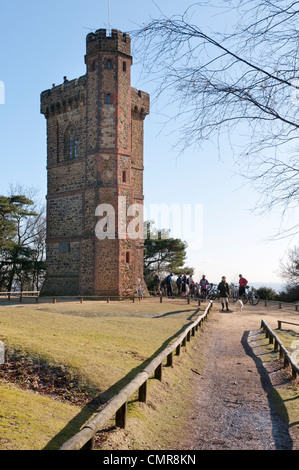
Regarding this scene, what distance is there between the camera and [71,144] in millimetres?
29641

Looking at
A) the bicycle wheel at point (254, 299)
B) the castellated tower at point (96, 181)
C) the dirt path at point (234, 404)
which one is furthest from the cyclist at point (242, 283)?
the dirt path at point (234, 404)

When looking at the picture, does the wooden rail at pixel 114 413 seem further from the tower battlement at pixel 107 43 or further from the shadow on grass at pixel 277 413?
the tower battlement at pixel 107 43

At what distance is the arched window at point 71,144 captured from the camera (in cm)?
2930

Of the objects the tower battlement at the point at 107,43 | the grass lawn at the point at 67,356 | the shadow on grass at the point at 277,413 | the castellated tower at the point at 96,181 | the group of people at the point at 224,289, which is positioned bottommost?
the shadow on grass at the point at 277,413

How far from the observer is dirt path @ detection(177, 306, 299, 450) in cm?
542

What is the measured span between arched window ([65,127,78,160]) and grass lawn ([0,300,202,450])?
Answer: 18.2 m

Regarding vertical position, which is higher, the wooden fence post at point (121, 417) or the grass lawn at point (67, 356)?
the grass lawn at point (67, 356)

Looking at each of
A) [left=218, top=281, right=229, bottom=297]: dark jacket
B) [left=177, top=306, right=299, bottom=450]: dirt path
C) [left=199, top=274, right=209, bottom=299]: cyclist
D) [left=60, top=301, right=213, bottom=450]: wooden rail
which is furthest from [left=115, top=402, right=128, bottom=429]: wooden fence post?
[left=199, top=274, right=209, bottom=299]: cyclist

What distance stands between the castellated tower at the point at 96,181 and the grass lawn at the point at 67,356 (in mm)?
12221

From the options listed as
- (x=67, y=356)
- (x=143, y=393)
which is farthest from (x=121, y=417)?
(x=67, y=356)

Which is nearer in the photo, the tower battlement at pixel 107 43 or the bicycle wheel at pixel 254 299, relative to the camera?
the bicycle wheel at pixel 254 299

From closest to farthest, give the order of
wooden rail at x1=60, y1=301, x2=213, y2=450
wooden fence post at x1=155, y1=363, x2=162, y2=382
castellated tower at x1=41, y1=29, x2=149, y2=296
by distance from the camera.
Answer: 1. wooden rail at x1=60, y1=301, x2=213, y2=450
2. wooden fence post at x1=155, y1=363, x2=162, y2=382
3. castellated tower at x1=41, y1=29, x2=149, y2=296

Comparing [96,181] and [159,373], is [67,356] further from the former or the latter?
[96,181]

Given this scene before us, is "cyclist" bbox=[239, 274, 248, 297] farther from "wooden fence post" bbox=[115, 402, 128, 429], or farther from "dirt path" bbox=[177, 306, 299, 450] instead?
"wooden fence post" bbox=[115, 402, 128, 429]
